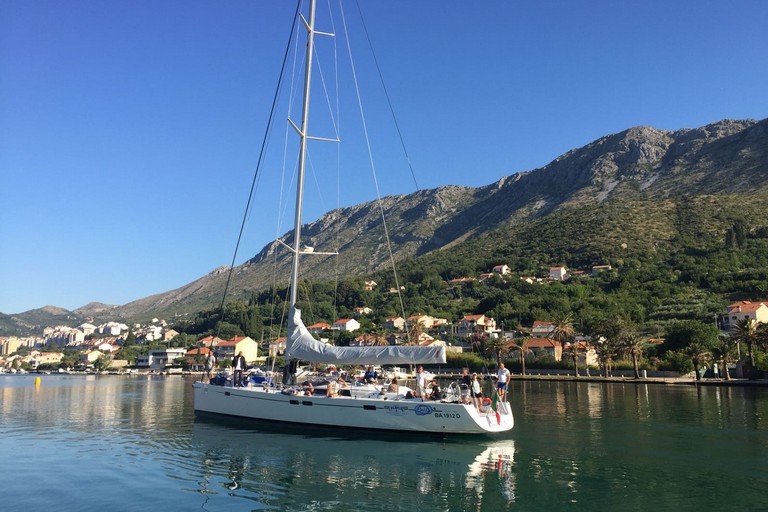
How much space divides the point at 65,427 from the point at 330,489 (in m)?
19.8

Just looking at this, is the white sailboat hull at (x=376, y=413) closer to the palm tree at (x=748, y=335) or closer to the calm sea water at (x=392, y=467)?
the calm sea water at (x=392, y=467)

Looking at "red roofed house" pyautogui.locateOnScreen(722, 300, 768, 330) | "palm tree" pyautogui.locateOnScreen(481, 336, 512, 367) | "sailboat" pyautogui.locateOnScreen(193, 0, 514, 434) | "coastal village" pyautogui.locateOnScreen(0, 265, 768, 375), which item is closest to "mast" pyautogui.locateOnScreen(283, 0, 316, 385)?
"sailboat" pyautogui.locateOnScreen(193, 0, 514, 434)

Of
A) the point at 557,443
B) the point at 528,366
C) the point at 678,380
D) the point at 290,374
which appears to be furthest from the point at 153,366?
the point at 557,443

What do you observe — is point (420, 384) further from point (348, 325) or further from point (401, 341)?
point (348, 325)

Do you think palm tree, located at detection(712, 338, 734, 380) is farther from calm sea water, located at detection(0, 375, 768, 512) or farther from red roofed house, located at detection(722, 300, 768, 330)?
calm sea water, located at detection(0, 375, 768, 512)

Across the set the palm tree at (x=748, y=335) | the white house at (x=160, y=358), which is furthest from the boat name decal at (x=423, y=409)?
the white house at (x=160, y=358)

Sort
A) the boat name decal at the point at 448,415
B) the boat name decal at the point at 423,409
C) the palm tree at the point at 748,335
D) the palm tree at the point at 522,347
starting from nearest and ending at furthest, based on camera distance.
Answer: the boat name decal at the point at 448,415, the boat name decal at the point at 423,409, the palm tree at the point at 748,335, the palm tree at the point at 522,347

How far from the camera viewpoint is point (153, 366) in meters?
155

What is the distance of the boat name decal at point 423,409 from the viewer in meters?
21.2

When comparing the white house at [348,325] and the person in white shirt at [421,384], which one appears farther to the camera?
the white house at [348,325]

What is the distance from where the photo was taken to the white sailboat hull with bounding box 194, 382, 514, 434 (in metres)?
21.0

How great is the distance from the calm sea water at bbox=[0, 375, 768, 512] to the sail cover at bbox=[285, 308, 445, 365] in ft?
10.1

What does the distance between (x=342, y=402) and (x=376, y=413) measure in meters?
1.48

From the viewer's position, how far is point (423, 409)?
21234 mm
